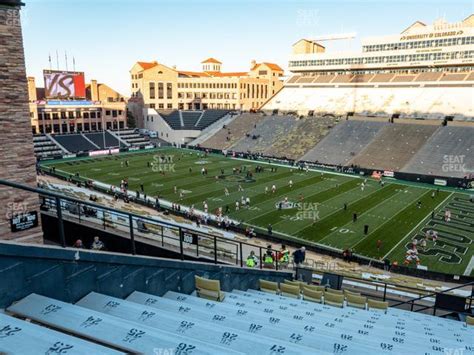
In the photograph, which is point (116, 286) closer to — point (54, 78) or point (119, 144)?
point (54, 78)

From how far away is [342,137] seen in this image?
66.3m

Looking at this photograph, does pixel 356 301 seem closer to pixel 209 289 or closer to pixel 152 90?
pixel 209 289

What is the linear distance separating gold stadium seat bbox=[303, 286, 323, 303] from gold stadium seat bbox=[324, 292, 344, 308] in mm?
158

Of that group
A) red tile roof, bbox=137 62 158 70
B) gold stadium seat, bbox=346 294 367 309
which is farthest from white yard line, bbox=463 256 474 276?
red tile roof, bbox=137 62 158 70

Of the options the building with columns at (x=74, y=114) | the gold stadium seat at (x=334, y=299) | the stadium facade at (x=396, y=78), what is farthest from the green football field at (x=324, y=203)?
the stadium facade at (x=396, y=78)

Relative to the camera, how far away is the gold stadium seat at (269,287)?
1139 centimetres

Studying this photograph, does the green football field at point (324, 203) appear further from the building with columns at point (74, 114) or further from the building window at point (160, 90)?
the building window at point (160, 90)

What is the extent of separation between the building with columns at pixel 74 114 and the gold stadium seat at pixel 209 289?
71.7m

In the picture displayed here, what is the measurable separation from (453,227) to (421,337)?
89.2 feet

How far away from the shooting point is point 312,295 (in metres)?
10.8

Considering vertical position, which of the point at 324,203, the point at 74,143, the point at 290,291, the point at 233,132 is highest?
the point at 233,132

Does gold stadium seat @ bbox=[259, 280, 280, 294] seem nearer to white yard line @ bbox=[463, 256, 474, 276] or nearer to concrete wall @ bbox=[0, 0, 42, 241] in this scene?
concrete wall @ bbox=[0, 0, 42, 241]

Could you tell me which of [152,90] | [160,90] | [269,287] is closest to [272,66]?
[160,90]

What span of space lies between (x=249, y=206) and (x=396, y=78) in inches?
2280
